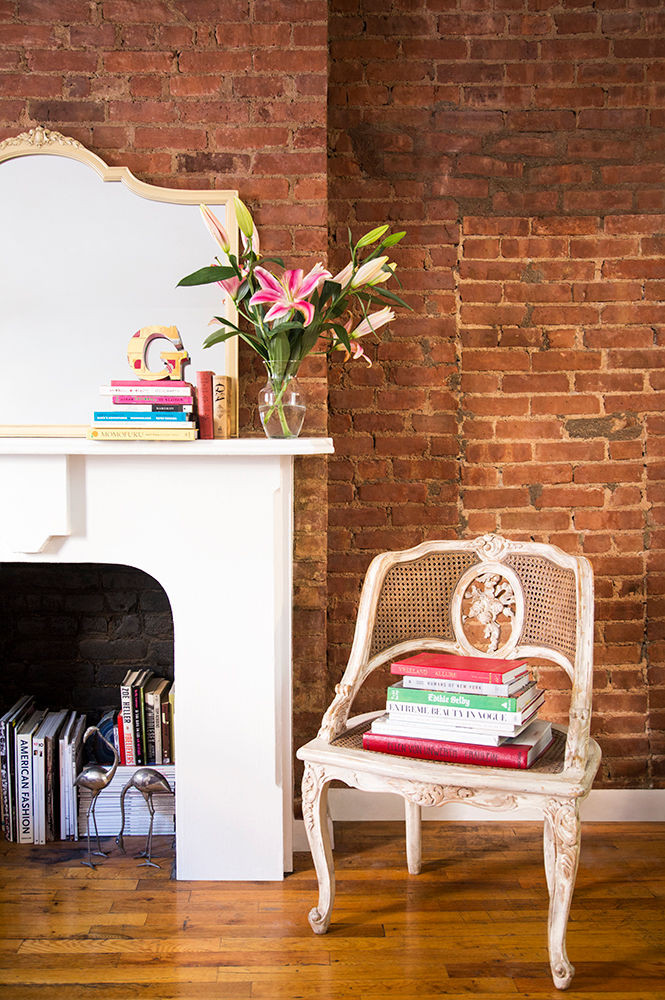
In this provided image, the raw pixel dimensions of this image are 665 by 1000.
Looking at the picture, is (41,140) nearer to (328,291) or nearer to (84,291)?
(84,291)

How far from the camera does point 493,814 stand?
276 cm

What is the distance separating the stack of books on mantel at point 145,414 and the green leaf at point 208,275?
0.26 m

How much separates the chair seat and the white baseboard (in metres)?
0.73

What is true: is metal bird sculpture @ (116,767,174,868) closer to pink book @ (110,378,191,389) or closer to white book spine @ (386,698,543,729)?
white book spine @ (386,698,543,729)

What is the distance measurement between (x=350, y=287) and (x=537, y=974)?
1.67m

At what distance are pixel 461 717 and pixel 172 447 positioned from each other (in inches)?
37.7

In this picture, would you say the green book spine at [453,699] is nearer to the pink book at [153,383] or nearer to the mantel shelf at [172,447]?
the mantel shelf at [172,447]

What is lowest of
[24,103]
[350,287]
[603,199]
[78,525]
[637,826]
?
[637,826]

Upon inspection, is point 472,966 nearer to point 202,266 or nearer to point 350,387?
point 350,387

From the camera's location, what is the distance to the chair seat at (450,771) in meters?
1.84

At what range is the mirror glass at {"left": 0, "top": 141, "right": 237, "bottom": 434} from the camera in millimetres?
2449

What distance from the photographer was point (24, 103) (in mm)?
2449

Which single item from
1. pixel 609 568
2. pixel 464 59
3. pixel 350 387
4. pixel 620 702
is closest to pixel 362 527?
pixel 350 387

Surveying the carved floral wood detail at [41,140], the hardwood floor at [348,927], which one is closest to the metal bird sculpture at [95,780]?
the hardwood floor at [348,927]
